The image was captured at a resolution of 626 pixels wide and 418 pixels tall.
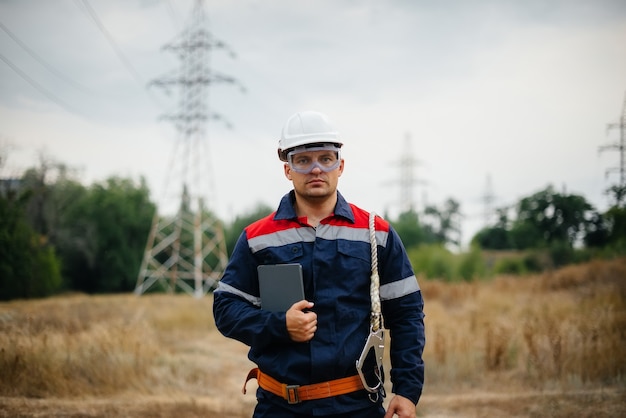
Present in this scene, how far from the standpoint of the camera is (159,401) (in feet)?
23.1

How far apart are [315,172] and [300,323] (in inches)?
28.4

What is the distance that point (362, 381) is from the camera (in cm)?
269

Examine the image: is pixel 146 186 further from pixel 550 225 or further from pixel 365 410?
pixel 365 410

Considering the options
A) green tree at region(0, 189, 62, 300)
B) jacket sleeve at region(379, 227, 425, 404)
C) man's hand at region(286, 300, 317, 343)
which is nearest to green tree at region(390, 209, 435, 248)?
green tree at region(0, 189, 62, 300)

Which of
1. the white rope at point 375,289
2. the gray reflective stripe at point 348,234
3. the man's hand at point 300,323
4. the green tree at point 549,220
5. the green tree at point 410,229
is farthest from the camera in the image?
the green tree at point 410,229

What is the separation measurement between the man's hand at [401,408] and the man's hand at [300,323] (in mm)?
476

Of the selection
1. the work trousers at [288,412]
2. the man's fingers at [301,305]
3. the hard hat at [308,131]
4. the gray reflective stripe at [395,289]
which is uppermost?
the hard hat at [308,131]

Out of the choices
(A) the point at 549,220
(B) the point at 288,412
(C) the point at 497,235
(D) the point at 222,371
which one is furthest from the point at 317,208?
(C) the point at 497,235

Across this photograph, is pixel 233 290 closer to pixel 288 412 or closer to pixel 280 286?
pixel 280 286

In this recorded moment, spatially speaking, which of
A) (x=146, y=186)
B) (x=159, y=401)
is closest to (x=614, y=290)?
(x=159, y=401)

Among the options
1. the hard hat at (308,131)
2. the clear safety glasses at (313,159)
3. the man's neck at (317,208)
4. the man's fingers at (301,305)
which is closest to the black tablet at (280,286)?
the man's fingers at (301,305)

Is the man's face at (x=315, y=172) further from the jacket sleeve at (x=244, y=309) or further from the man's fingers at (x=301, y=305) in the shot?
the man's fingers at (x=301, y=305)

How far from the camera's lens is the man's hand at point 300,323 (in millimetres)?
2602

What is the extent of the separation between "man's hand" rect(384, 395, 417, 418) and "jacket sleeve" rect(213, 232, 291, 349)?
1.79 feet
